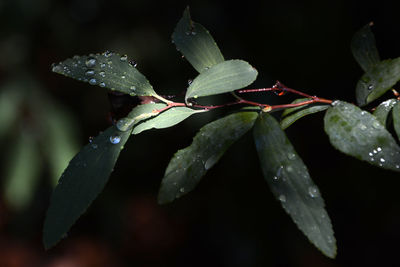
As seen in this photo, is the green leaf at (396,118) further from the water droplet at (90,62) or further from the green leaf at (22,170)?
the green leaf at (22,170)

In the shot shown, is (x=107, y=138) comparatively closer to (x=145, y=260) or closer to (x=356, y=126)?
(x=356, y=126)

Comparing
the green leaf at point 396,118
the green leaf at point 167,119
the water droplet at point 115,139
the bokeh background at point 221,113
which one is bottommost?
the bokeh background at point 221,113

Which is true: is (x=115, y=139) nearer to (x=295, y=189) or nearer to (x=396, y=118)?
(x=295, y=189)

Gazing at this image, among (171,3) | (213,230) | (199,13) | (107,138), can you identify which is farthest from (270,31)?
(107,138)

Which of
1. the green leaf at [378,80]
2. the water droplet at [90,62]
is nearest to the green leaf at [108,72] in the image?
the water droplet at [90,62]

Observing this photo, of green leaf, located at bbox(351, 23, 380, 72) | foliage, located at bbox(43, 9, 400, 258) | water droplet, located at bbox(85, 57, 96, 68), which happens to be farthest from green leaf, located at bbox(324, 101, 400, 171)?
water droplet, located at bbox(85, 57, 96, 68)

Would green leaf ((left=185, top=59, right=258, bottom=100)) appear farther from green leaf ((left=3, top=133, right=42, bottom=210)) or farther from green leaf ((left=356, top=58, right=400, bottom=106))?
green leaf ((left=3, top=133, right=42, bottom=210))

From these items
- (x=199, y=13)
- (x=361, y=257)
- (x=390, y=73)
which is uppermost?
(x=390, y=73)
